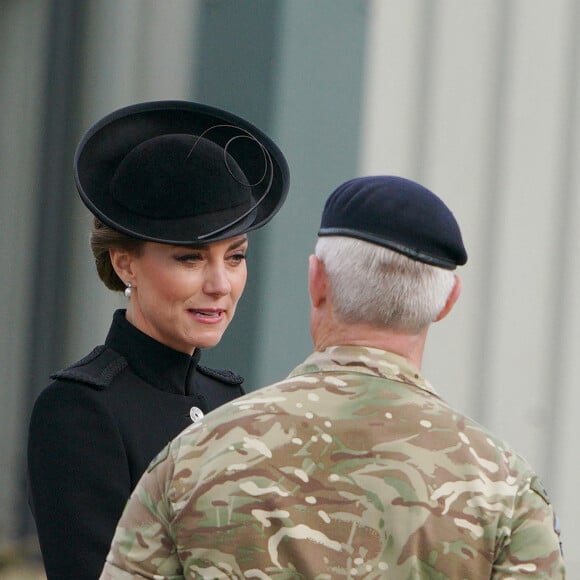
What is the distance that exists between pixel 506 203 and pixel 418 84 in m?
0.48

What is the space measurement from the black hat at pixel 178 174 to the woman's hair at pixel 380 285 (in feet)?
2.19

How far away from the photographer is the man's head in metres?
1.76

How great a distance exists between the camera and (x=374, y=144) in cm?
413

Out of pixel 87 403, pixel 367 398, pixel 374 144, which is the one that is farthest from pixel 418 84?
pixel 367 398

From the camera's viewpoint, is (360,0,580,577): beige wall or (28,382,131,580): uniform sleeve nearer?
(28,382,131,580): uniform sleeve

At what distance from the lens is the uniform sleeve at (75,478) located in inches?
85.7

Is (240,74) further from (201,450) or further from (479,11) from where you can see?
(201,450)

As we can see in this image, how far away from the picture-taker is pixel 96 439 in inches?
88.4

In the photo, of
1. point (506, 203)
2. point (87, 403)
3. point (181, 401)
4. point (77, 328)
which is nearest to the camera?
point (87, 403)

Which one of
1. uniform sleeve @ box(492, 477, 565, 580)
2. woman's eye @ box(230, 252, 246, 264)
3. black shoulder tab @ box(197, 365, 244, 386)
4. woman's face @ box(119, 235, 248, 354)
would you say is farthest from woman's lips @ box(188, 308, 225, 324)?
uniform sleeve @ box(492, 477, 565, 580)

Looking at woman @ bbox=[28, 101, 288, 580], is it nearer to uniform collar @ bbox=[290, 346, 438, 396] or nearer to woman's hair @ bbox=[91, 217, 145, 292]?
woman's hair @ bbox=[91, 217, 145, 292]

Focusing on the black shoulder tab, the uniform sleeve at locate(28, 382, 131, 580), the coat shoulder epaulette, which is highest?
the coat shoulder epaulette

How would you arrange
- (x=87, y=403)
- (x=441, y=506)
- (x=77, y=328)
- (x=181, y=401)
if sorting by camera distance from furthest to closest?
(x=77, y=328), (x=181, y=401), (x=87, y=403), (x=441, y=506)

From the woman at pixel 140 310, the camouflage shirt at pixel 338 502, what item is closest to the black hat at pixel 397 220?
the camouflage shirt at pixel 338 502
